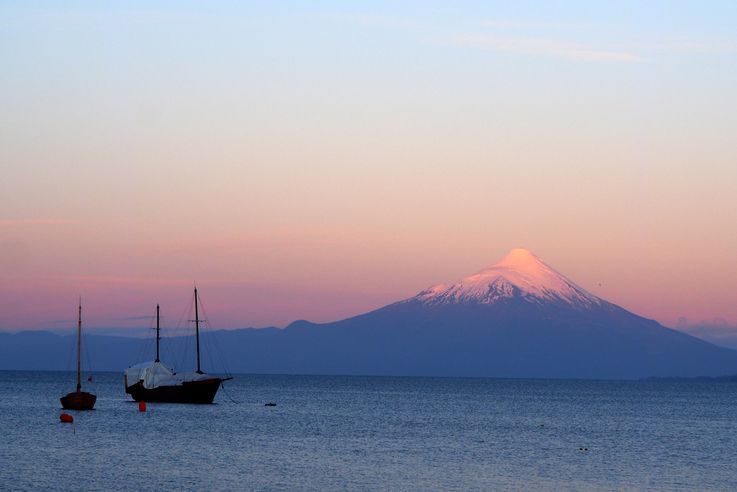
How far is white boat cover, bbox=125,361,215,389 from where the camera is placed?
14312 centimetres

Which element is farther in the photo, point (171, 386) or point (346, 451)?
point (171, 386)

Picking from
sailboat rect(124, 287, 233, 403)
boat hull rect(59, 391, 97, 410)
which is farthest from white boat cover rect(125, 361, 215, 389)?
boat hull rect(59, 391, 97, 410)

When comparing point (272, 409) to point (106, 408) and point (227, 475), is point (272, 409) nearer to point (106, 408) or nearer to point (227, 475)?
point (106, 408)

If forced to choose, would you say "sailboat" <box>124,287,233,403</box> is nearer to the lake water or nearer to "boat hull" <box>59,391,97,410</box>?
the lake water

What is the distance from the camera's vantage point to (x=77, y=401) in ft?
402

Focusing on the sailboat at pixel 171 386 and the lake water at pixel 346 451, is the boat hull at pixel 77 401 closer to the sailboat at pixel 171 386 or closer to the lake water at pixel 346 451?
the lake water at pixel 346 451

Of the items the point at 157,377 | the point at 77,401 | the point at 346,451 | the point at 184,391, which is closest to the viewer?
the point at 346,451

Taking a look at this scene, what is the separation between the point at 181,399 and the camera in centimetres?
14188

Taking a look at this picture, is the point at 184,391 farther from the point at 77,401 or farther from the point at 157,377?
the point at 77,401

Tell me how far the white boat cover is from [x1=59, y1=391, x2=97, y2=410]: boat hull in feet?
60.7

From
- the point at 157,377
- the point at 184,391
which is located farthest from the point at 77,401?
the point at 157,377

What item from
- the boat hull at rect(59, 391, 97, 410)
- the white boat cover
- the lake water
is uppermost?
the white boat cover

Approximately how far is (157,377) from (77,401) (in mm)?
21624

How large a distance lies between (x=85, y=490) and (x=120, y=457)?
16731mm
